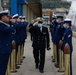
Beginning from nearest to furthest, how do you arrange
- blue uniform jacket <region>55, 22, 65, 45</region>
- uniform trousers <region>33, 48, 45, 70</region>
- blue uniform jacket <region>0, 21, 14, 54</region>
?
blue uniform jacket <region>0, 21, 14, 54</region>, uniform trousers <region>33, 48, 45, 70</region>, blue uniform jacket <region>55, 22, 65, 45</region>

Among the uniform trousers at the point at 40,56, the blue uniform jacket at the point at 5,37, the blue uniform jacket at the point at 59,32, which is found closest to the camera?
the blue uniform jacket at the point at 5,37

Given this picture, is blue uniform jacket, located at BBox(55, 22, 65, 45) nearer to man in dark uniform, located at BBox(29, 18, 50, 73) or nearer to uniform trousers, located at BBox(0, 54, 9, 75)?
man in dark uniform, located at BBox(29, 18, 50, 73)

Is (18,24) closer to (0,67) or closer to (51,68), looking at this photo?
(51,68)

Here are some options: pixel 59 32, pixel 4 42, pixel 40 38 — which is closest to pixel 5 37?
pixel 4 42

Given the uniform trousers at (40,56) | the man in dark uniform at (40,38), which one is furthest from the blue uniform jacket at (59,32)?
the uniform trousers at (40,56)

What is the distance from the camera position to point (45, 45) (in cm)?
1191

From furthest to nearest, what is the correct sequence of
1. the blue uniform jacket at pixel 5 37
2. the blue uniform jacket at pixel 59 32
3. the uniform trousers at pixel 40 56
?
1. the blue uniform jacket at pixel 59 32
2. the uniform trousers at pixel 40 56
3. the blue uniform jacket at pixel 5 37

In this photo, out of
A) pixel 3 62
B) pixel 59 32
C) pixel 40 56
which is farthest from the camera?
pixel 59 32

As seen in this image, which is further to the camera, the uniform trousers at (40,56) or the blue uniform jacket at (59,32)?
the blue uniform jacket at (59,32)

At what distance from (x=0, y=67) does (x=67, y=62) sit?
2.54 meters

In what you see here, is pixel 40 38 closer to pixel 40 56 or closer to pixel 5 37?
pixel 40 56

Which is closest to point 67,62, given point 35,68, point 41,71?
point 41,71

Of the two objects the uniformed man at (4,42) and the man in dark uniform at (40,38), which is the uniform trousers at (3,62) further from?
the man in dark uniform at (40,38)

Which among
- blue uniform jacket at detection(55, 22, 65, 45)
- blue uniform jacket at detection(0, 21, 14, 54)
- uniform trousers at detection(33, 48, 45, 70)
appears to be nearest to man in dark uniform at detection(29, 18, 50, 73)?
uniform trousers at detection(33, 48, 45, 70)
